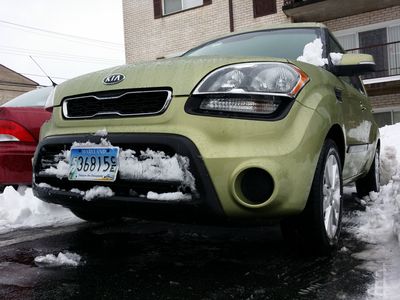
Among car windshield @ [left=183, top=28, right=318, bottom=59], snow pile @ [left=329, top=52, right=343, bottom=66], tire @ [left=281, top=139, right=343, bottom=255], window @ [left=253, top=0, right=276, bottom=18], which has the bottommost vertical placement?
tire @ [left=281, top=139, right=343, bottom=255]

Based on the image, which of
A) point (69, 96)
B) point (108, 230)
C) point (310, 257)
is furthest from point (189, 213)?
point (108, 230)

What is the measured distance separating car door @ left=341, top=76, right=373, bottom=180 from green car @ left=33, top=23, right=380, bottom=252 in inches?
15.7

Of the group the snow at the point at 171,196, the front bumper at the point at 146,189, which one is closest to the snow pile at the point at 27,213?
the front bumper at the point at 146,189

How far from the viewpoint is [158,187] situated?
7.63 feet

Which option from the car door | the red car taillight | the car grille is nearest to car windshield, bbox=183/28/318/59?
the car door

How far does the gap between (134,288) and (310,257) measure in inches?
40.4

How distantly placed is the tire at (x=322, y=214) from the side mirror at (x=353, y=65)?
630mm

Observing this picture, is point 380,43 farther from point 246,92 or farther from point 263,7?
point 246,92

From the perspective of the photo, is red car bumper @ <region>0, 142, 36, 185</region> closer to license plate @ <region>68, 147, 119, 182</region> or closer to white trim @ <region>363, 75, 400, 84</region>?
license plate @ <region>68, 147, 119, 182</region>

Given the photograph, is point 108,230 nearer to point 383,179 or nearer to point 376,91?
point 383,179

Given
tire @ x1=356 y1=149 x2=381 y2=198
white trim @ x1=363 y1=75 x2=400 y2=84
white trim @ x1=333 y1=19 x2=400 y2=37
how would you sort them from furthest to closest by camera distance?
white trim @ x1=333 y1=19 x2=400 y2=37 < white trim @ x1=363 y1=75 x2=400 y2=84 < tire @ x1=356 y1=149 x2=381 y2=198

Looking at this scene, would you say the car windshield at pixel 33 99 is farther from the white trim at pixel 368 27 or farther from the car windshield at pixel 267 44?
the white trim at pixel 368 27

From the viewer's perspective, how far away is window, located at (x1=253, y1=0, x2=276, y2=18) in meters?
13.3

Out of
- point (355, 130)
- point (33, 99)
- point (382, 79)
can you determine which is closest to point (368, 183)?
point (355, 130)
